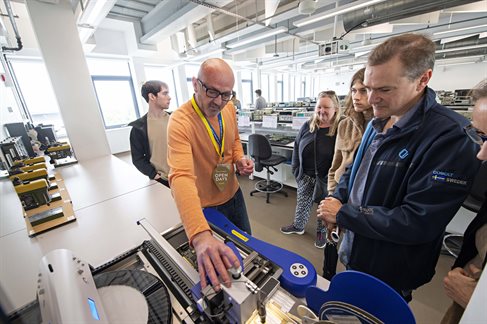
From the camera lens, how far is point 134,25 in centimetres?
529

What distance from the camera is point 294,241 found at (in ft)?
7.51

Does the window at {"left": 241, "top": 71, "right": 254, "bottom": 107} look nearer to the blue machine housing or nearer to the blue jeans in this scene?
the blue jeans

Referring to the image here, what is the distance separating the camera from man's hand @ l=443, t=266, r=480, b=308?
73cm

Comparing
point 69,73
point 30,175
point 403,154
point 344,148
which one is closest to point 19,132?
point 69,73

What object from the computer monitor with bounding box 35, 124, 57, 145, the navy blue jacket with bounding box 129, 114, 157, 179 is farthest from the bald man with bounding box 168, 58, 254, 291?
the computer monitor with bounding box 35, 124, 57, 145

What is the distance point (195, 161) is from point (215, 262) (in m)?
0.65

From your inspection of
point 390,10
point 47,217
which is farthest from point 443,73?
point 47,217

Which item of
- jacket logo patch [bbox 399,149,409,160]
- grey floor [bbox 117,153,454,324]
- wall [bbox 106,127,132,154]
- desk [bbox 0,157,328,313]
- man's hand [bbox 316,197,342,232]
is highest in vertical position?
jacket logo patch [bbox 399,149,409,160]

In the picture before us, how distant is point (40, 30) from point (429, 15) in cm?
655

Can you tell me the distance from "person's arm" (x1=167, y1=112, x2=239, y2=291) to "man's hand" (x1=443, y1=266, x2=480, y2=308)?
2.72 feet

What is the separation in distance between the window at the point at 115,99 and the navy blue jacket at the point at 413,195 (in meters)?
7.02

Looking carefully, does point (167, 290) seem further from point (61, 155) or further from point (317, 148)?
point (61, 155)

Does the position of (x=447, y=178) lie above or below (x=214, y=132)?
below

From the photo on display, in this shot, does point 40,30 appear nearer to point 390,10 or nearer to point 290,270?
point 290,270
